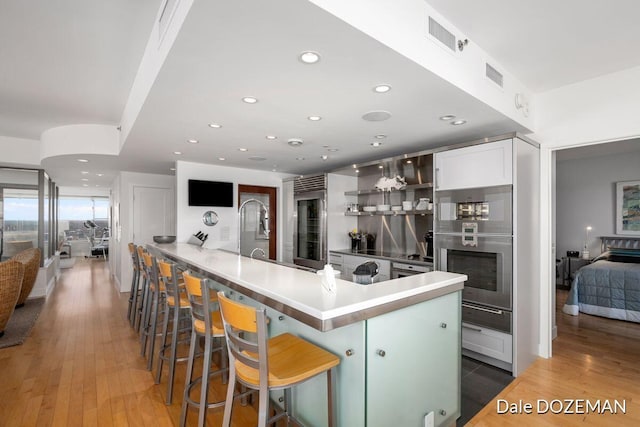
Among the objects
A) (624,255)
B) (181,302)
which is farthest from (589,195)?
(181,302)

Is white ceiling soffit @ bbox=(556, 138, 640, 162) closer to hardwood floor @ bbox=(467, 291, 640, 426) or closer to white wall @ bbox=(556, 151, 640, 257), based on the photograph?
white wall @ bbox=(556, 151, 640, 257)

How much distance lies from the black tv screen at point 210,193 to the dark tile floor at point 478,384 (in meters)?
4.31

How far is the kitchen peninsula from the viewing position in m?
1.56

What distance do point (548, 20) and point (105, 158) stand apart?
19.2 feet

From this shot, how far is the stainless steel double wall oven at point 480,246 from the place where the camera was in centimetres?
294

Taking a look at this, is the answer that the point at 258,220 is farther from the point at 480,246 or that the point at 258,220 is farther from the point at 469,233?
the point at 480,246

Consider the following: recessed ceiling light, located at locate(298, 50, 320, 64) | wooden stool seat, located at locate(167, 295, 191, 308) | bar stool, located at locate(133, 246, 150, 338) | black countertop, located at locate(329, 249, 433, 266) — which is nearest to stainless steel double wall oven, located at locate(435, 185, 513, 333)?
black countertop, located at locate(329, 249, 433, 266)

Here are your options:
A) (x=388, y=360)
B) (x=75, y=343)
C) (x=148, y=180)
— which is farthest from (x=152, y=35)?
(x=148, y=180)

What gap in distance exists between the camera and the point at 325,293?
1689 mm

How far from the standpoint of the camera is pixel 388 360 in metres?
1.67

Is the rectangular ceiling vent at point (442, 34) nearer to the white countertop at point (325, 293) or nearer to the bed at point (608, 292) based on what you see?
the white countertop at point (325, 293)

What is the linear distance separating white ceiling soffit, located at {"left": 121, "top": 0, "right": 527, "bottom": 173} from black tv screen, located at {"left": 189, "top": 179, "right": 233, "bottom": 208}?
93 cm

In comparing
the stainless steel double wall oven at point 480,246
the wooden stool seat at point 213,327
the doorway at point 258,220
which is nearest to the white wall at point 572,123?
the stainless steel double wall oven at point 480,246

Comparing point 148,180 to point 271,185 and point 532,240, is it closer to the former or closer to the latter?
point 271,185
